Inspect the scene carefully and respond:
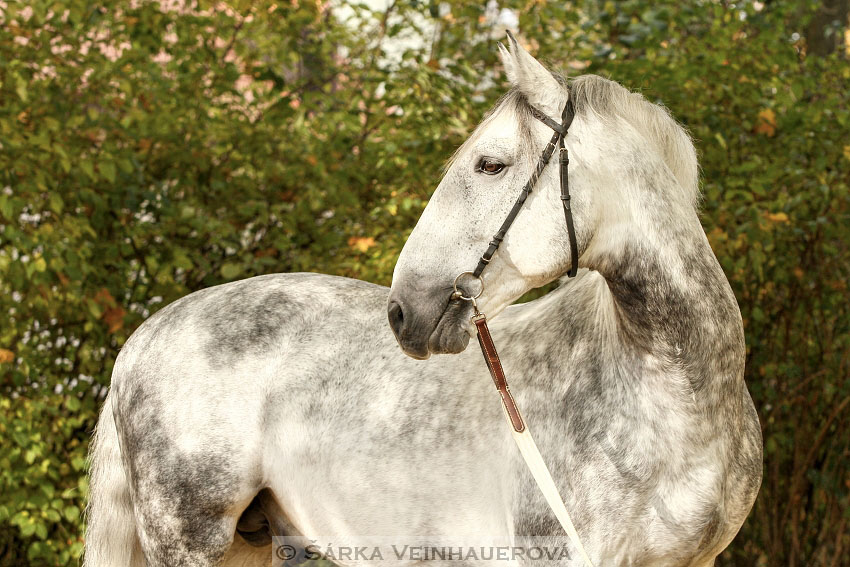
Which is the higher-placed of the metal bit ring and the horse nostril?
the metal bit ring

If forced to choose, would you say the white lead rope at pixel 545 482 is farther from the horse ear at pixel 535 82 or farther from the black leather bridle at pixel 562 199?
the horse ear at pixel 535 82

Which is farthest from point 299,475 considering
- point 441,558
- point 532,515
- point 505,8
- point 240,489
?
point 505,8

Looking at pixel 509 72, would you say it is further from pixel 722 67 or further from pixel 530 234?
pixel 722 67

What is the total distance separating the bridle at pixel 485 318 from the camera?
6.77 ft

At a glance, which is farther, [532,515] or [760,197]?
[760,197]

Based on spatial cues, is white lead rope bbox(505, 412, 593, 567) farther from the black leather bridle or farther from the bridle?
the black leather bridle

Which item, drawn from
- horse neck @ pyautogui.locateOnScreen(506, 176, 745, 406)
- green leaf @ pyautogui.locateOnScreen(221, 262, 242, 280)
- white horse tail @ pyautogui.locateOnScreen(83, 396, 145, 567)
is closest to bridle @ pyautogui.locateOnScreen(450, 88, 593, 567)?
horse neck @ pyautogui.locateOnScreen(506, 176, 745, 406)

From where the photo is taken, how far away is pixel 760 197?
4.21 m

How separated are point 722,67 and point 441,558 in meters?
2.80

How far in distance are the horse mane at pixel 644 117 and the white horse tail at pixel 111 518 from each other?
1.88 meters

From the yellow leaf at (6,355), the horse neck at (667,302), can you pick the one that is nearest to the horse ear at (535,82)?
the horse neck at (667,302)

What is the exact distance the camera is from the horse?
6.91 feet

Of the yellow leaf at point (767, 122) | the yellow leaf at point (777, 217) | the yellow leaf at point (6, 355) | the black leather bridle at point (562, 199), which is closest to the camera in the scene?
the black leather bridle at point (562, 199)

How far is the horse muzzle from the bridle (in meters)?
0.03
